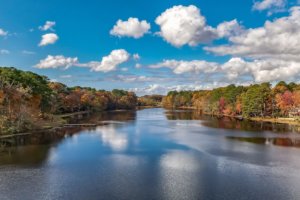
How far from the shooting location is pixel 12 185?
23250 mm

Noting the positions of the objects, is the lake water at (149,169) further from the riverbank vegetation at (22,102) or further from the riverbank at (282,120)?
the riverbank at (282,120)

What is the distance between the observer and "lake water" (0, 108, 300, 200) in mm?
21922

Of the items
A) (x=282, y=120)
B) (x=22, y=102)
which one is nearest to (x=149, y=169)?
(x=22, y=102)

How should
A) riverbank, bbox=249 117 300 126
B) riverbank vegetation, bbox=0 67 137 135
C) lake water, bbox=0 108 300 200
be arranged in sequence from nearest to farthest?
lake water, bbox=0 108 300 200
riverbank vegetation, bbox=0 67 137 135
riverbank, bbox=249 117 300 126

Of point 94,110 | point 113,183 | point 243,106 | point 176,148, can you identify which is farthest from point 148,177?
point 94,110

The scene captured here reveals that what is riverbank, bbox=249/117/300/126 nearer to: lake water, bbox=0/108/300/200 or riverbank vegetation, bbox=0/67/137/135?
lake water, bbox=0/108/300/200

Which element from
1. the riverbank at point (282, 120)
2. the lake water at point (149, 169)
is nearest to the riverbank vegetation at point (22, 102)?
the lake water at point (149, 169)

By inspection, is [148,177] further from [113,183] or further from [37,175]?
[37,175]

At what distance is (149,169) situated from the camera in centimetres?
2831

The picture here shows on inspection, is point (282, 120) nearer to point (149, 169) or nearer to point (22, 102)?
point (149, 169)

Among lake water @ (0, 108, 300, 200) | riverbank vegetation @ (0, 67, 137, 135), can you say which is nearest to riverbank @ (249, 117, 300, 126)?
lake water @ (0, 108, 300, 200)

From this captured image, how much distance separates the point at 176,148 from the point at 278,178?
1596cm

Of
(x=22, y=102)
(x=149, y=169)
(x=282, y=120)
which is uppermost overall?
(x=22, y=102)

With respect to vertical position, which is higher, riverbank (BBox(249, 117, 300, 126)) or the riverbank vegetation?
the riverbank vegetation
